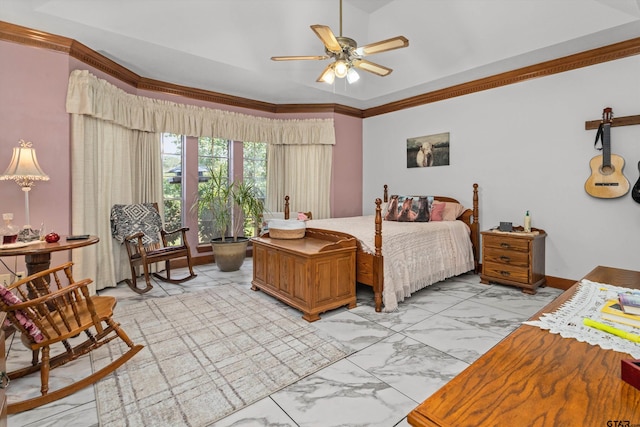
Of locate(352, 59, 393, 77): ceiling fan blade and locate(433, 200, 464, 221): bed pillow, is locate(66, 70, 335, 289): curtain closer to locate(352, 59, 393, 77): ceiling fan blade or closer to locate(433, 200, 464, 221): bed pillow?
locate(433, 200, 464, 221): bed pillow

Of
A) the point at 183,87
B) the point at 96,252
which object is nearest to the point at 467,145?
the point at 183,87

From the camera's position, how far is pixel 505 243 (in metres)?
3.80

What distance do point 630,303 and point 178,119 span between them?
16.5ft

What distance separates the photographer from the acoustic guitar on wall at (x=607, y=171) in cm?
334

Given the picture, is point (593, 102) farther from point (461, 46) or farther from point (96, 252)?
point (96, 252)

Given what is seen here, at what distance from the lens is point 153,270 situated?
174 inches

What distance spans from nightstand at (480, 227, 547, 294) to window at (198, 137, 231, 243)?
13.2ft

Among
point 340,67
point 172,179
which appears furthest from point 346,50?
point 172,179

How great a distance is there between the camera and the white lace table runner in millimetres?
968

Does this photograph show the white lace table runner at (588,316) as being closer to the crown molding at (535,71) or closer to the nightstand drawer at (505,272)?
the nightstand drawer at (505,272)

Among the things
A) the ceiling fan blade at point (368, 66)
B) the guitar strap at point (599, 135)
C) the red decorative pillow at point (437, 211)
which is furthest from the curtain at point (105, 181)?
the guitar strap at point (599, 135)

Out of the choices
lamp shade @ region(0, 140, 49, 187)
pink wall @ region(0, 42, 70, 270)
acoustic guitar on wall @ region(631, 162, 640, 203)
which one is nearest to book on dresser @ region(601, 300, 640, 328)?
acoustic guitar on wall @ region(631, 162, 640, 203)

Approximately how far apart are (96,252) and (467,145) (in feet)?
16.3

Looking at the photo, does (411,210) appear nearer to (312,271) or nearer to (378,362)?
Answer: (312,271)
